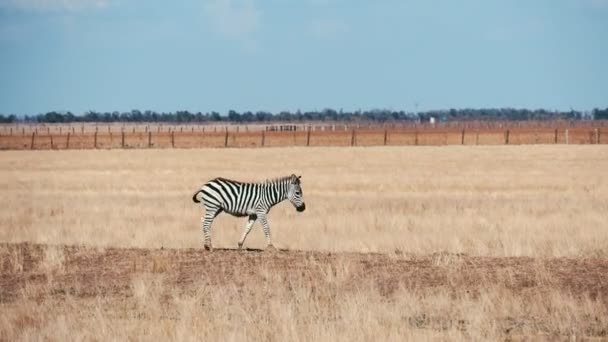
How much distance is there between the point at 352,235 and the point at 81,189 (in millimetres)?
22367

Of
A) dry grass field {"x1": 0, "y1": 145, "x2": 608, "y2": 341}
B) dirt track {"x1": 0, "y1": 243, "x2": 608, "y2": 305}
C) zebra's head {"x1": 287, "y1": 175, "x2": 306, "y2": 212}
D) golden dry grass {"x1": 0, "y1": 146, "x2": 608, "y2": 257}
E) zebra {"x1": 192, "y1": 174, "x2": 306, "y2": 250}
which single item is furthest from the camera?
golden dry grass {"x1": 0, "y1": 146, "x2": 608, "y2": 257}

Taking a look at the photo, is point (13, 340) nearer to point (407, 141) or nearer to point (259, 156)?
point (259, 156)

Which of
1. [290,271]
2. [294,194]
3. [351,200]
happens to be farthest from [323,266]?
[351,200]

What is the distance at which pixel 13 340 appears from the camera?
12.1 m

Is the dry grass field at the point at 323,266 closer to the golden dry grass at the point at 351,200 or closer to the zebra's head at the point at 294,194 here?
the golden dry grass at the point at 351,200

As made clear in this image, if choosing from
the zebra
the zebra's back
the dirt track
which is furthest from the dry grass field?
the zebra's back

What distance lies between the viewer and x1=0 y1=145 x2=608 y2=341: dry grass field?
42.0 ft

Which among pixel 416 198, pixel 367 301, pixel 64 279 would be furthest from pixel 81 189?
pixel 367 301

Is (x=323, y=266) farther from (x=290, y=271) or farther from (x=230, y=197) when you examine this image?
(x=230, y=197)

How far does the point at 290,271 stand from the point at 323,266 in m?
0.66

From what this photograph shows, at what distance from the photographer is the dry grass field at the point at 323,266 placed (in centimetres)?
1280

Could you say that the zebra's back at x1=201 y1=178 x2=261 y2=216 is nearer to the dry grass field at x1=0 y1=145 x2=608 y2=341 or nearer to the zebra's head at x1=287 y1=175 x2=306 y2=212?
the zebra's head at x1=287 y1=175 x2=306 y2=212

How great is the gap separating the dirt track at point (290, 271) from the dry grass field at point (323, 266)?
4cm

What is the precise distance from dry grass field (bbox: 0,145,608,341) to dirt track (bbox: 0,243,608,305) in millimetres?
40
